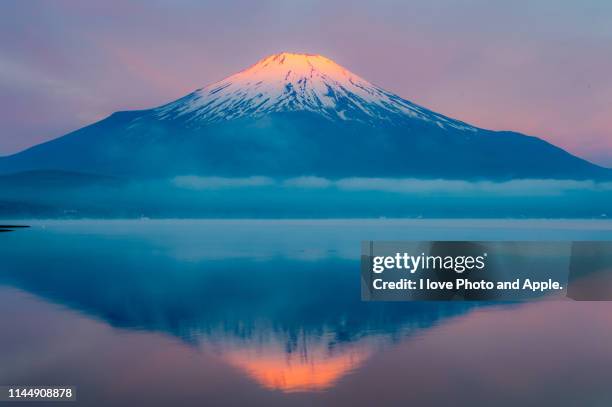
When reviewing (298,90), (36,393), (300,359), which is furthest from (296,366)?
(298,90)

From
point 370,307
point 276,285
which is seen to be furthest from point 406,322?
point 276,285

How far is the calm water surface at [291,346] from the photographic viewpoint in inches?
420

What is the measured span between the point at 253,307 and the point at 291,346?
Result: 6067 millimetres

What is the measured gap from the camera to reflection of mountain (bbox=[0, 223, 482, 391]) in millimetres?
13026

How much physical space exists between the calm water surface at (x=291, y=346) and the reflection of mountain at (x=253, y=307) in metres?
0.06

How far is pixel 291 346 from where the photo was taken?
558 inches

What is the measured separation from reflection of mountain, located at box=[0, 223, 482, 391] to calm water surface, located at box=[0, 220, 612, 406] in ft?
0.19

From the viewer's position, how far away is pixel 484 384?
11.1m

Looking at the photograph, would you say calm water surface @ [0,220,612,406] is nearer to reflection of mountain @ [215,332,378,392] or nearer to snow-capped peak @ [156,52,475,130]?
Answer: reflection of mountain @ [215,332,378,392]

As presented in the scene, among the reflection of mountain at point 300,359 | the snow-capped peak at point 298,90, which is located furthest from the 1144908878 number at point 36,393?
the snow-capped peak at point 298,90

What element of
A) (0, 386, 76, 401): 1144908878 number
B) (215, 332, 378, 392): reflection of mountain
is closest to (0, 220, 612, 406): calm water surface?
(215, 332, 378, 392): reflection of mountain

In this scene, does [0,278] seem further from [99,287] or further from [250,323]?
[250,323]

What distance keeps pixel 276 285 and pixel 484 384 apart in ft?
48.6

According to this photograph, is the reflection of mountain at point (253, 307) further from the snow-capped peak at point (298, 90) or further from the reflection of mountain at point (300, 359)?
the snow-capped peak at point (298, 90)
